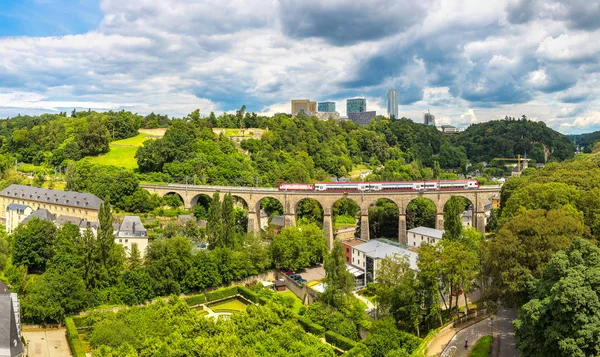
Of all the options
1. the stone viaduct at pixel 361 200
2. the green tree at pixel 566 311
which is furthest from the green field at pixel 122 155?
the green tree at pixel 566 311

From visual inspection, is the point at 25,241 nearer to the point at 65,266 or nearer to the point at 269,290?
the point at 65,266

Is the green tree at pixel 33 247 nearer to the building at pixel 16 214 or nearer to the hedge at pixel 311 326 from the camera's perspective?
the building at pixel 16 214

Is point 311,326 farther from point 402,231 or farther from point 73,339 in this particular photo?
point 402,231

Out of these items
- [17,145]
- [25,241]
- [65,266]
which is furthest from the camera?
[17,145]

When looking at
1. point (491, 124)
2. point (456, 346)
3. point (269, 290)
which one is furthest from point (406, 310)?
point (491, 124)

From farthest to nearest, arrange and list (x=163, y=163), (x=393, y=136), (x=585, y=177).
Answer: (x=393, y=136) < (x=163, y=163) < (x=585, y=177)

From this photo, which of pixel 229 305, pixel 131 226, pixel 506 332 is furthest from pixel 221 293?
pixel 506 332
